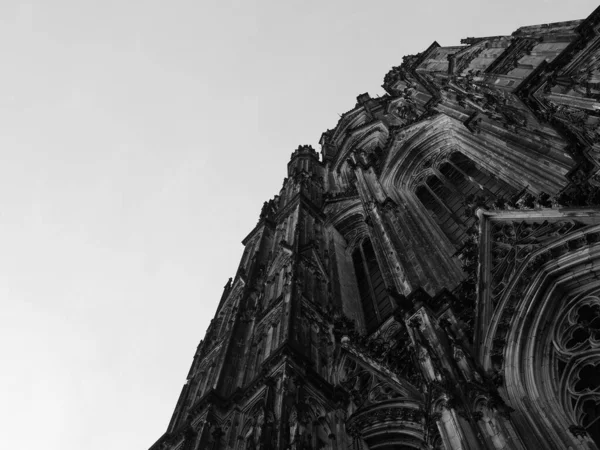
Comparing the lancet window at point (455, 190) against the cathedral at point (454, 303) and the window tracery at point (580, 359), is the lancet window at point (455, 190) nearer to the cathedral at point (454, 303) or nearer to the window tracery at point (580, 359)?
the cathedral at point (454, 303)

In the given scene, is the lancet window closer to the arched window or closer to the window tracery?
the arched window

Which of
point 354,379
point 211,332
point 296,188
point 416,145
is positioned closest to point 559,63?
point 354,379

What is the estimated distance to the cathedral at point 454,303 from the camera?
7848 millimetres

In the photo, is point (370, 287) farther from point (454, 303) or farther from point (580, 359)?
point (580, 359)

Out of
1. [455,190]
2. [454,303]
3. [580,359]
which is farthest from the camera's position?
[455,190]

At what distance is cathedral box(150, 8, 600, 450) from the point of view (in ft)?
25.7

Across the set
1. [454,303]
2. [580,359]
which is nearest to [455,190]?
[454,303]

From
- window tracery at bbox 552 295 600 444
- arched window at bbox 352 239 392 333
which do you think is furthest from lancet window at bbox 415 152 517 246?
window tracery at bbox 552 295 600 444

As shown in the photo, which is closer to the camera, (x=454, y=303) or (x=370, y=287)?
(x=454, y=303)

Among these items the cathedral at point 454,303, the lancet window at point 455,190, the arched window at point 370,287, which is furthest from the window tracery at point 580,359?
the lancet window at point 455,190

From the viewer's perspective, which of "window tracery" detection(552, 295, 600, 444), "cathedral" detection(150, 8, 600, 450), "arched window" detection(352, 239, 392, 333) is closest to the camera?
"window tracery" detection(552, 295, 600, 444)

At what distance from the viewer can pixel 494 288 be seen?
955 centimetres

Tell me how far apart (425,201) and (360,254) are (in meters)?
3.21

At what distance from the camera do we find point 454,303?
400 inches
